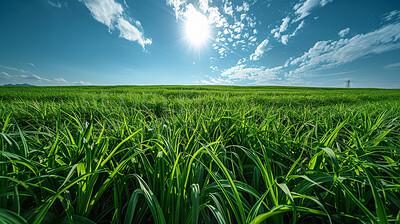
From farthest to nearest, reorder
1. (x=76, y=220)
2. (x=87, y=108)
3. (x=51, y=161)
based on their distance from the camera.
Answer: (x=87, y=108), (x=51, y=161), (x=76, y=220)

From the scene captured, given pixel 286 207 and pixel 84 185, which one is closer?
pixel 286 207

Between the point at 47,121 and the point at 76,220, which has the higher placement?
the point at 47,121

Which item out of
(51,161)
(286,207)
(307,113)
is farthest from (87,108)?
(307,113)

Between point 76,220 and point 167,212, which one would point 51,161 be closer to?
point 76,220

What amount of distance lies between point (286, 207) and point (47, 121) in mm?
2644

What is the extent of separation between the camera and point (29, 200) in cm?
74

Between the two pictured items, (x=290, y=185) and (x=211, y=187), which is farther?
(x=290, y=185)

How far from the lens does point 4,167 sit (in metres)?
0.68

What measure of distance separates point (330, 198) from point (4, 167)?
68.0 inches

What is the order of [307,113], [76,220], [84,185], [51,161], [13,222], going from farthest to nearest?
1. [307,113]
2. [51,161]
3. [84,185]
4. [76,220]
5. [13,222]

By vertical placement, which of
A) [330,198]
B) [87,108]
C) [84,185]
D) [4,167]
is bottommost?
[330,198]

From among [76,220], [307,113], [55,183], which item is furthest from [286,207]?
[307,113]

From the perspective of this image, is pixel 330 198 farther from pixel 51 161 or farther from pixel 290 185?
pixel 51 161

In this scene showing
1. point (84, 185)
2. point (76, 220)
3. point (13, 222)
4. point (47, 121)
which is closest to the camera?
point (13, 222)
